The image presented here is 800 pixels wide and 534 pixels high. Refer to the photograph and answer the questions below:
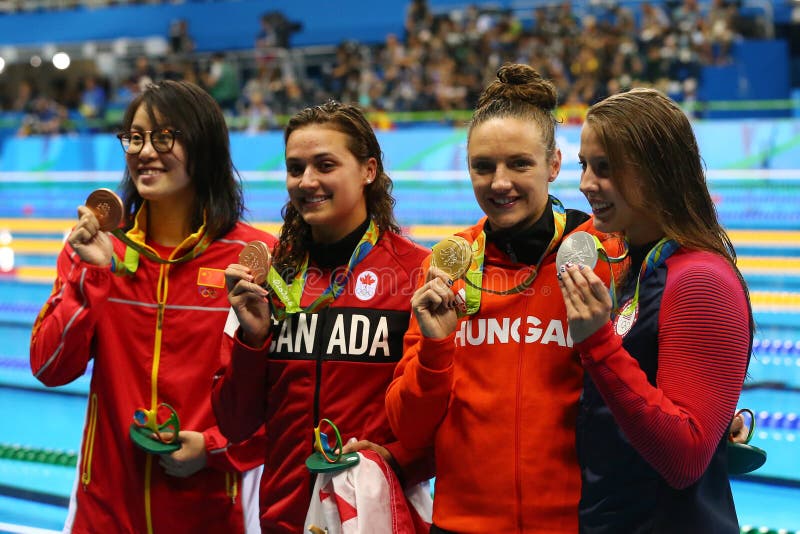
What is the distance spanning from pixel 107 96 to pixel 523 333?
2114cm

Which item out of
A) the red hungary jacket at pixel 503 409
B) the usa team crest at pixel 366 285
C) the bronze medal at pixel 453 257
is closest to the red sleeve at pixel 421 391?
the red hungary jacket at pixel 503 409

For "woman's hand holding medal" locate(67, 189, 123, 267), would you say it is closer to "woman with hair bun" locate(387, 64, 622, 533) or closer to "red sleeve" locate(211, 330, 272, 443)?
"red sleeve" locate(211, 330, 272, 443)

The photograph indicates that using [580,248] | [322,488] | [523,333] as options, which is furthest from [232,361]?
[580,248]

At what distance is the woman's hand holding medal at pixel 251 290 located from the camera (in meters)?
2.09

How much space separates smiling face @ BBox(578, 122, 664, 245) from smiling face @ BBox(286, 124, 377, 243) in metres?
0.63

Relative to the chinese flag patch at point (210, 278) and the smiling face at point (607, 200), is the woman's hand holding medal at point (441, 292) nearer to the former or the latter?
the smiling face at point (607, 200)

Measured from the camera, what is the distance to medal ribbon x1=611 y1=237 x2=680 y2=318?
1726mm

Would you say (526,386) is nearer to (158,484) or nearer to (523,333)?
(523,333)

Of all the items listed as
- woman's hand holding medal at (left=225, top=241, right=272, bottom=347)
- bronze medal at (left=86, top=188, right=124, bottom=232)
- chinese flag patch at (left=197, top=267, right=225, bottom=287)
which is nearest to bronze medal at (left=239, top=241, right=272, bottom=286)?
woman's hand holding medal at (left=225, top=241, right=272, bottom=347)

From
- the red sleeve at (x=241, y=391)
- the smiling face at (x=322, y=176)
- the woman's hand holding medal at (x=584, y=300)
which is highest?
the smiling face at (x=322, y=176)

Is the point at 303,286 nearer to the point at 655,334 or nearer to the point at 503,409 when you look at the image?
the point at 503,409

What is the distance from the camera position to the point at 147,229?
8.42 feet

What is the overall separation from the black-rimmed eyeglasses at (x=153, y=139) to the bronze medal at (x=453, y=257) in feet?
3.00

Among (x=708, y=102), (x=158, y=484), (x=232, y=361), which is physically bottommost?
(x=158, y=484)
